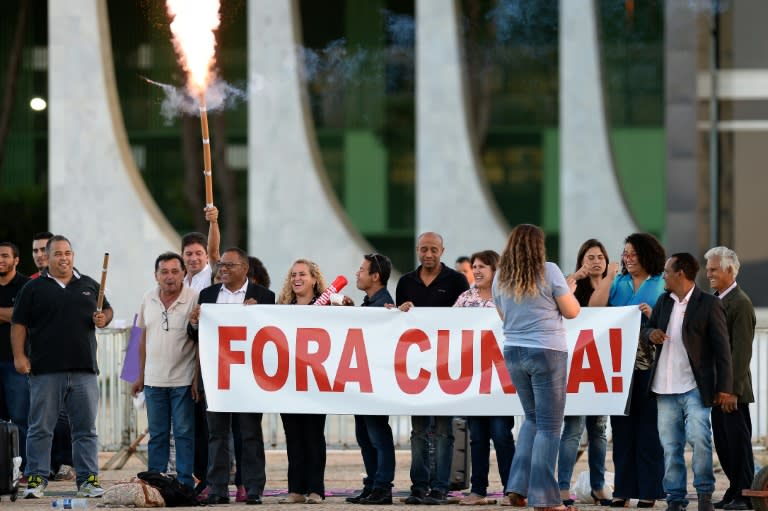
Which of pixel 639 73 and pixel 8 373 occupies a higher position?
pixel 639 73

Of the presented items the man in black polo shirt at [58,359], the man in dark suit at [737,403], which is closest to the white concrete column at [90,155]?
the man in black polo shirt at [58,359]

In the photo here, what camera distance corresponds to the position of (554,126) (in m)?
21.7

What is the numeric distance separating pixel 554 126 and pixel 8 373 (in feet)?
35.2

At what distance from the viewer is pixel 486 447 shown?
11.4 metres

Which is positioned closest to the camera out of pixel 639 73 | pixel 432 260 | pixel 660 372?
pixel 660 372

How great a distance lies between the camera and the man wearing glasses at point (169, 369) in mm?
11492

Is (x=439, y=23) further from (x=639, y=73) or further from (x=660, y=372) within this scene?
(x=660, y=372)

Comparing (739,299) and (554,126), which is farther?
(554,126)

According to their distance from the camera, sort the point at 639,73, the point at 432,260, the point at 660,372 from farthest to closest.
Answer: the point at 639,73
the point at 432,260
the point at 660,372

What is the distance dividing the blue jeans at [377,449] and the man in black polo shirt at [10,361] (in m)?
3.07

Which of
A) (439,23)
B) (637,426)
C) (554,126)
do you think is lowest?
(637,426)

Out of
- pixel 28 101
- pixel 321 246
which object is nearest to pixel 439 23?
pixel 321 246

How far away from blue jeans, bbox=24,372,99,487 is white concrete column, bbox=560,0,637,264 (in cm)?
1067

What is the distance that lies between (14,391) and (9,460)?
1.73 m
